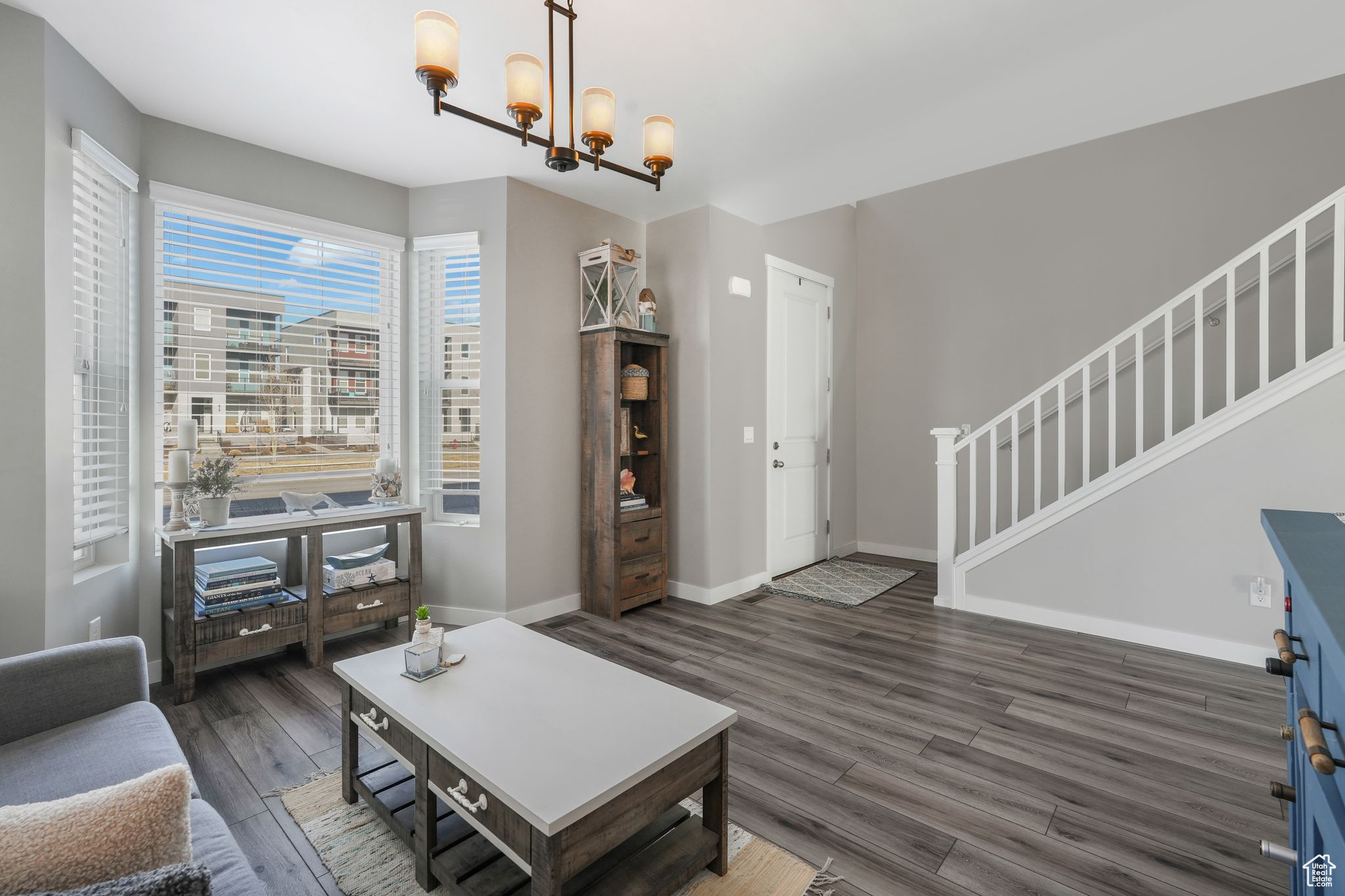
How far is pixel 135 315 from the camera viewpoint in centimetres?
293

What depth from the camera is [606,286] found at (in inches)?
158

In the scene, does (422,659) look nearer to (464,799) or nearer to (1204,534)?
(464,799)

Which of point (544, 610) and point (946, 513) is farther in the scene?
point (946, 513)

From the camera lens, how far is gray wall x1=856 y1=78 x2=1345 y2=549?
4.13 metres

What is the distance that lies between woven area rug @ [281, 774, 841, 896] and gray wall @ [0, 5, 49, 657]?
4.29 ft

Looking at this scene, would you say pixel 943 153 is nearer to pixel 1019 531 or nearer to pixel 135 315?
pixel 1019 531

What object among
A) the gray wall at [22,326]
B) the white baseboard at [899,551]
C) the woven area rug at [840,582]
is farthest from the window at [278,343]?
the white baseboard at [899,551]

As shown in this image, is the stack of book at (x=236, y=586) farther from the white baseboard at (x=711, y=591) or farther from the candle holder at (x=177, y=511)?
the white baseboard at (x=711, y=591)

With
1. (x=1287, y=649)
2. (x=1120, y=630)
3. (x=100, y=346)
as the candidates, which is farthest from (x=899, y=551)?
(x=100, y=346)

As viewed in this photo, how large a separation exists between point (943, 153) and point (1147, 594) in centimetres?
260

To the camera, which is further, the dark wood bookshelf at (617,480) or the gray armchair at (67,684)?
the dark wood bookshelf at (617,480)

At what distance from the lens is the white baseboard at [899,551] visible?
554 cm

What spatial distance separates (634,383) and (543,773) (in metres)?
2.91

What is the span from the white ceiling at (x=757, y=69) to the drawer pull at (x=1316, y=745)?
Answer: 2.37m
